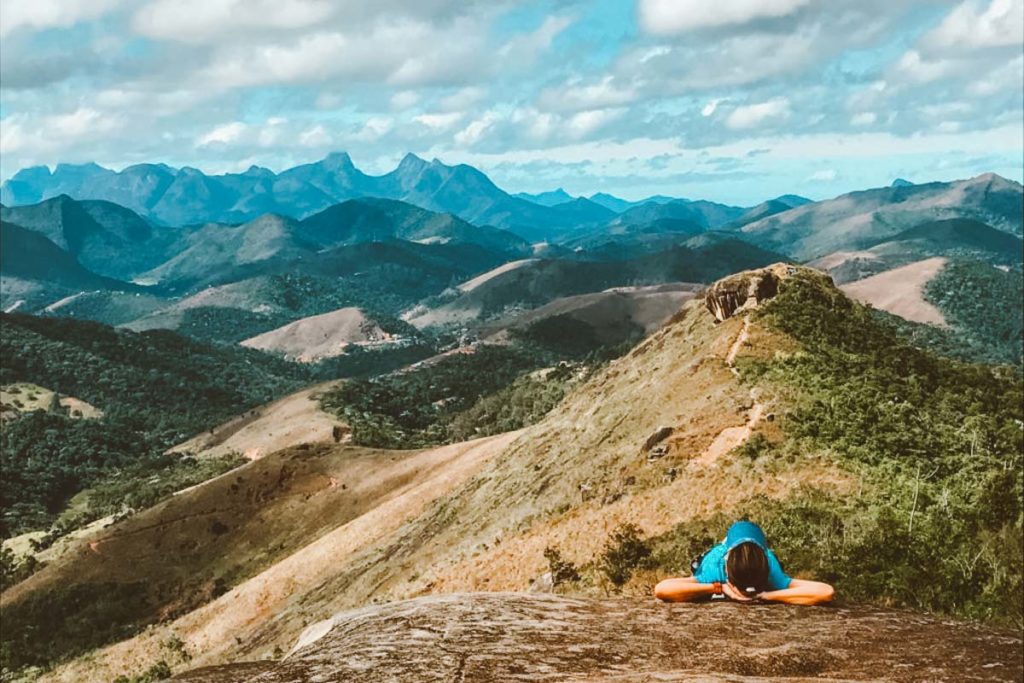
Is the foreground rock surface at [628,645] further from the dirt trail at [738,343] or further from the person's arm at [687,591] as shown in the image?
the dirt trail at [738,343]

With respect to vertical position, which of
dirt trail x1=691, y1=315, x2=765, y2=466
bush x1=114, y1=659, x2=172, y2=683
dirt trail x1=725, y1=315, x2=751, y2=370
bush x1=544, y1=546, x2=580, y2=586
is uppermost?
dirt trail x1=725, y1=315, x2=751, y2=370

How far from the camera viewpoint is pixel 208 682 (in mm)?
11250

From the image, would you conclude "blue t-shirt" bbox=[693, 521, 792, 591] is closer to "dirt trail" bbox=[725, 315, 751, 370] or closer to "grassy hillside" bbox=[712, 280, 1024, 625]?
"grassy hillside" bbox=[712, 280, 1024, 625]

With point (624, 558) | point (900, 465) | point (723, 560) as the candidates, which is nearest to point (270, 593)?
point (624, 558)

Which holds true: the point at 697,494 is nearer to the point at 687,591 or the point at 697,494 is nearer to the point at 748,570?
the point at 687,591

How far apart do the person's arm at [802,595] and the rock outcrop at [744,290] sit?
42.8 metres

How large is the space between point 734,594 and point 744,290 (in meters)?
46.1

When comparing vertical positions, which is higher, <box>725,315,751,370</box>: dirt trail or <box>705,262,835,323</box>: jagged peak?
<box>705,262,835,323</box>: jagged peak

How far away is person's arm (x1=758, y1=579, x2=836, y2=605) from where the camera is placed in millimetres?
15688

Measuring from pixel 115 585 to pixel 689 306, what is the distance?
299 ft

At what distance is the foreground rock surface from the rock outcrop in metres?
43.7

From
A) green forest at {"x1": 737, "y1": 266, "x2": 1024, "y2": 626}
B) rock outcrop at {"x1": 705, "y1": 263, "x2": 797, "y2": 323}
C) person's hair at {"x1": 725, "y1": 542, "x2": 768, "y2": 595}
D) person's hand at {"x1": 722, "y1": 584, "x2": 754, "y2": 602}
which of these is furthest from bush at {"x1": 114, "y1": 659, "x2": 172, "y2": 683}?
person's hair at {"x1": 725, "y1": 542, "x2": 768, "y2": 595}

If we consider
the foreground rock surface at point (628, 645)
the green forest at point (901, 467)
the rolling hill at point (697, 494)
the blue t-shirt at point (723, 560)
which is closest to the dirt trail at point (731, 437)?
the rolling hill at point (697, 494)

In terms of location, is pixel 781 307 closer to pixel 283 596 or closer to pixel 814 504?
pixel 814 504
